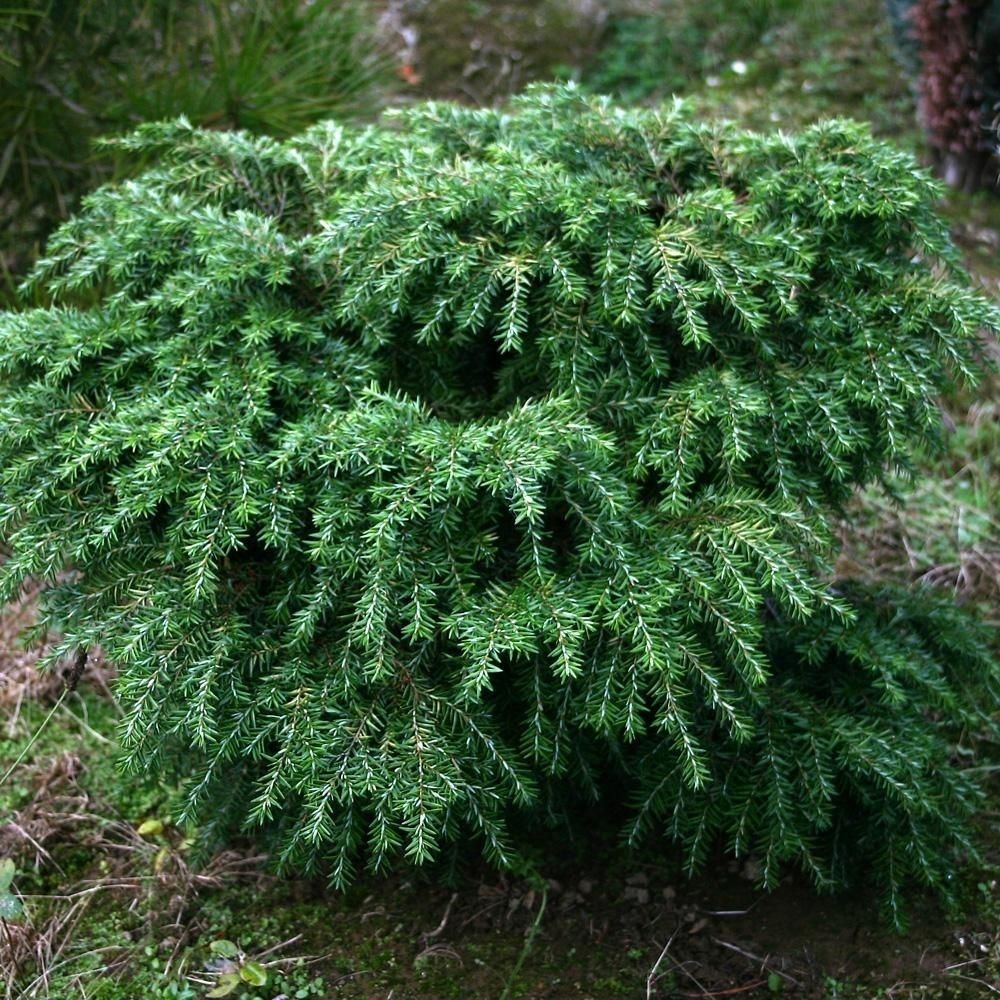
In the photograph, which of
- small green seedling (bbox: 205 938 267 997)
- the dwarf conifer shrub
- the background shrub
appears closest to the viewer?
the dwarf conifer shrub

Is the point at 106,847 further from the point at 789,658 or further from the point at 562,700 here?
the point at 789,658

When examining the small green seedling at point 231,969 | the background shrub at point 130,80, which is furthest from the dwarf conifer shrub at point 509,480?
the background shrub at point 130,80

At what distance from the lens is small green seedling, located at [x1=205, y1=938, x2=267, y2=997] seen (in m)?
2.16

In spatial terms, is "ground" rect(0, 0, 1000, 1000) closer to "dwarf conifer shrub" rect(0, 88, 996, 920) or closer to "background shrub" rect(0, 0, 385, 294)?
"dwarf conifer shrub" rect(0, 88, 996, 920)

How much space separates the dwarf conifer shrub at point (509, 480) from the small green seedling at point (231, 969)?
0.24 meters

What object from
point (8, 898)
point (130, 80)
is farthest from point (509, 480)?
point (130, 80)

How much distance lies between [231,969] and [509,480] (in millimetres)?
1144

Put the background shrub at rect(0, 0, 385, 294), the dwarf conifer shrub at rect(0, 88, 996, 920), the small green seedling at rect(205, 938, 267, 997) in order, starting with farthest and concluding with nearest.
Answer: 1. the background shrub at rect(0, 0, 385, 294)
2. the small green seedling at rect(205, 938, 267, 997)
3. the dwarf conifer shrub at rect(0, 88, 996, 920)

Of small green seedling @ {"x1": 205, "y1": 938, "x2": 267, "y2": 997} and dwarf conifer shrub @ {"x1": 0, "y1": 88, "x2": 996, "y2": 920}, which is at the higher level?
dwarf conifer shrub @ {"x1": 0, "y1": 88, "x2": 996, "y2": 920}

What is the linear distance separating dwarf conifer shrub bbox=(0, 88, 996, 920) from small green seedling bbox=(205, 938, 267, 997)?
240mm

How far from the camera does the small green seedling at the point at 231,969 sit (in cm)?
216

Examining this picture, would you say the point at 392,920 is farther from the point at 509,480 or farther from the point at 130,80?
the point at 130,80

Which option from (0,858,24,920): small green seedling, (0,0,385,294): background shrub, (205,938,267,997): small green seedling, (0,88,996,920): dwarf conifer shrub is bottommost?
(205,938,267,997): small green seedling

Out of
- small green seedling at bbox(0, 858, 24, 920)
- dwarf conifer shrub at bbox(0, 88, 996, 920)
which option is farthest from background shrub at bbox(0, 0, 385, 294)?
small green seedling at bbox(0, 858, 24, 920)
